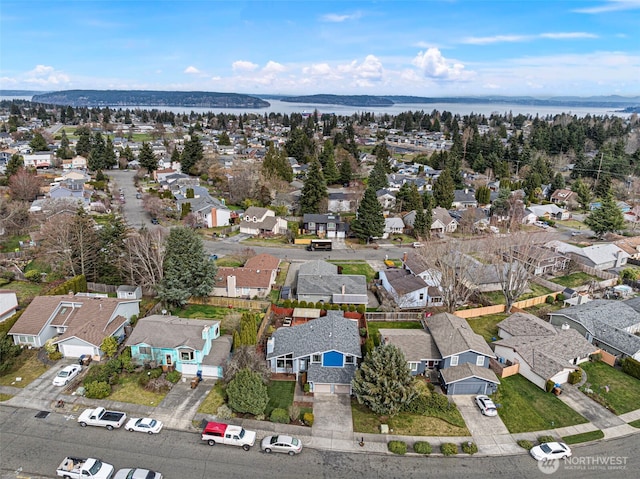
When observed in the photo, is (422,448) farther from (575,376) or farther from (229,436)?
(575,376)

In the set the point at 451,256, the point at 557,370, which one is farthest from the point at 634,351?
the point at 451,256

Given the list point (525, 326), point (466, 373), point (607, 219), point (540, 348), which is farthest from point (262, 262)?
point (607, 219)

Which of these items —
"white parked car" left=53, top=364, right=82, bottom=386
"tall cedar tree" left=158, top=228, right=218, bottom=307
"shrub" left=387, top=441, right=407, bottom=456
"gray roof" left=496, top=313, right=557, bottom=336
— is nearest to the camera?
"shrub" left=387, top=441, right=407, bottom=456

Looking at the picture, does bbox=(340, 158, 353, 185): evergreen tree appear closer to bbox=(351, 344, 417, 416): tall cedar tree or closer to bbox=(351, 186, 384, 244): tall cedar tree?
bbox=(351, 186, 384, 244): tall cedar tree

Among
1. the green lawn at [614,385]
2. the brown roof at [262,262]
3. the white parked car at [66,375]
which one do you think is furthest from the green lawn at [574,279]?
the white parked car at [66,375]

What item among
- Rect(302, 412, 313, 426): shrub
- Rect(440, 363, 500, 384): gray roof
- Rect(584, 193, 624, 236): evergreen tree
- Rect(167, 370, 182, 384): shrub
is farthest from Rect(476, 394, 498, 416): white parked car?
Rect(584, 193, 624, 236): evergreen tree

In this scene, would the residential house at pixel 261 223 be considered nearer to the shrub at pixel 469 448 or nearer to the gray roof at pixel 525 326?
the gray roof at pixel 525 326

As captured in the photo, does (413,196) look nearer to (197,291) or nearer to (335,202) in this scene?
(335,202)

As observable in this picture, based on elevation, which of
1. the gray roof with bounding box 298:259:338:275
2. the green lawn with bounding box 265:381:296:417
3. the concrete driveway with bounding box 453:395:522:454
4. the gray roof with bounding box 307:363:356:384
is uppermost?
the gray roof with bounding box 298:259:338:275
